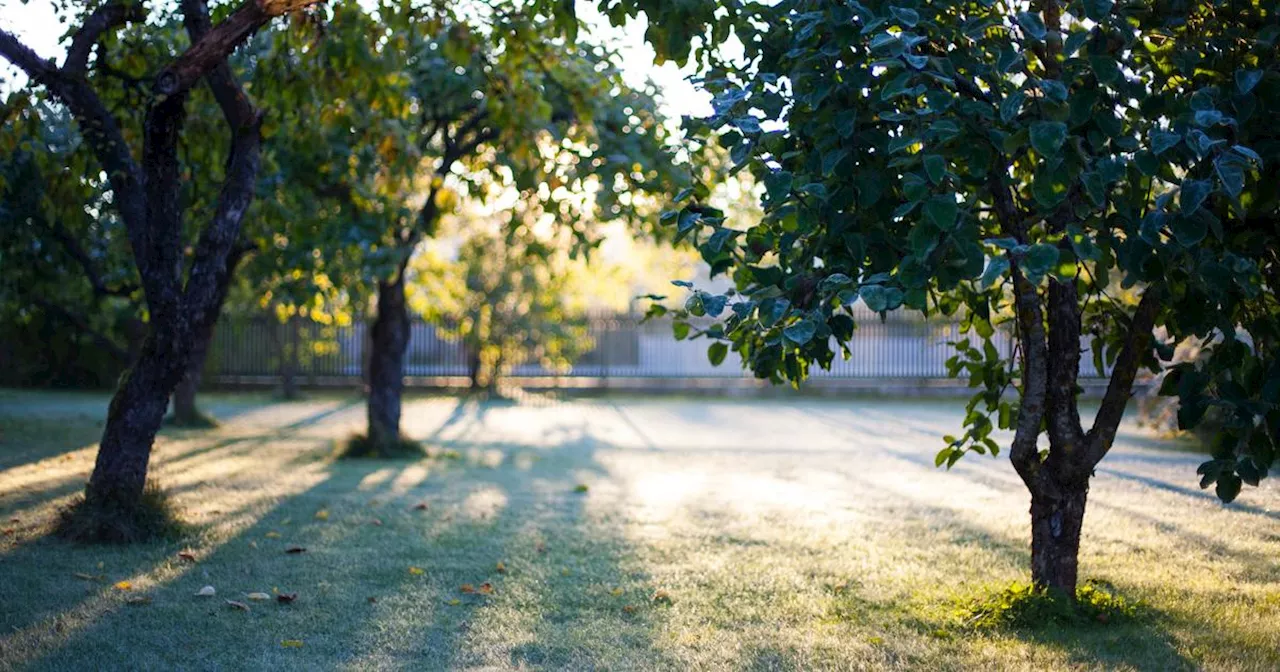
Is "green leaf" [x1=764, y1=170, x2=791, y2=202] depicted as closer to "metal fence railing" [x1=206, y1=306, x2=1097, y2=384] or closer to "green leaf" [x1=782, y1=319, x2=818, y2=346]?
"green leaf" [x1=782, y1=319, x2=818, y2=346]

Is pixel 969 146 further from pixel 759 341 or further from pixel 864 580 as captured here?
pixel 864 580

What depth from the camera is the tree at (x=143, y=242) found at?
6230 mm

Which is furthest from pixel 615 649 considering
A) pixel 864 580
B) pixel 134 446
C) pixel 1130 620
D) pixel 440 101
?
pixel 440 101

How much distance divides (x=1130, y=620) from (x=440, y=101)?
7.75 meters

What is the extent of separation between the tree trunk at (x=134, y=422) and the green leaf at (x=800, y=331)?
4.28 metres

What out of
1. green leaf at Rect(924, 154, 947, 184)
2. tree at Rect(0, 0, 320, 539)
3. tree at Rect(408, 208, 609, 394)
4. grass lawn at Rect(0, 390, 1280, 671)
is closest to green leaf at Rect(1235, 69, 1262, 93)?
green leaf at Rect(924, 154, 947, 184)

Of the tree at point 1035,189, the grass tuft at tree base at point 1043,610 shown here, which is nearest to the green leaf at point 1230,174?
the tree at point 1035,189

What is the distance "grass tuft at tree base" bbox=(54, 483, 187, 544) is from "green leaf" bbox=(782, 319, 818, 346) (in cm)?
454

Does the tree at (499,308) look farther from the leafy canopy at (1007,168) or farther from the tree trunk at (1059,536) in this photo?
the leafy canopy at (1007,168)

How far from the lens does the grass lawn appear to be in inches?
173

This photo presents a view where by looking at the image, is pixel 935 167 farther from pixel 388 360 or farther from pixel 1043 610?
pixel 388 360

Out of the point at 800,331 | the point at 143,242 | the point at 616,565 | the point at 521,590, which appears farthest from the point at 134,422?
the point at 800,331

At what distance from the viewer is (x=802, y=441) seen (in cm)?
1367

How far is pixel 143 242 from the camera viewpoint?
20.9 feet
